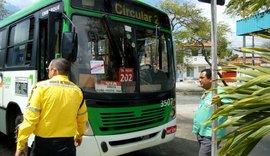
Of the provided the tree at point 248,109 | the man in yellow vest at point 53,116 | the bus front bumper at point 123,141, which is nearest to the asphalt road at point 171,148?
the bus front bumper at point 123,141

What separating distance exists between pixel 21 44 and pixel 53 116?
3.09 m

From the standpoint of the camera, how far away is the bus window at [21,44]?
5784 millimetres

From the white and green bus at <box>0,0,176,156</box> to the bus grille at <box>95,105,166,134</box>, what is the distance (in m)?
0.01

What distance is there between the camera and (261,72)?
88.8 inches

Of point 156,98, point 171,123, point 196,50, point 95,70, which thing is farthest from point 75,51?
point 196,50

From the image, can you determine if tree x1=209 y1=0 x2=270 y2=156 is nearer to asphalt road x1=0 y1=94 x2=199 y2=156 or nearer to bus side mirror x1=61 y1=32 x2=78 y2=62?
bus side mirror x1=61 y1=32 x2=78 y2=62

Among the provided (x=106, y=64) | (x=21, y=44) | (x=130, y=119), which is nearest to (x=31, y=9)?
(x=21, y=44)

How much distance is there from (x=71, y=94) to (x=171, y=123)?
286 centimetres

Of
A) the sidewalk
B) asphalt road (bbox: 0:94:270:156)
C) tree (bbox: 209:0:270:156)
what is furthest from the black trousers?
the sidewalk

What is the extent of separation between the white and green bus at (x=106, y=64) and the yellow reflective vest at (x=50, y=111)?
1012 mm

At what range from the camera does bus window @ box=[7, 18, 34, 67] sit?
5784 mm

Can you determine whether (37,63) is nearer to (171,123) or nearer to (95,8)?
(95,8)

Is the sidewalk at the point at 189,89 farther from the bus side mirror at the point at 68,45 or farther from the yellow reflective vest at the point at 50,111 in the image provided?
the yellow reflective vest at the point at 50,111

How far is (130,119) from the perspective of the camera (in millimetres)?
5230
